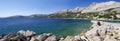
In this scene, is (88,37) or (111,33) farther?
(111,33)

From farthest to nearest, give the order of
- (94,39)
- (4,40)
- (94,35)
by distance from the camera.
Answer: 1. (94,35)
2. (94,39)
3. (4,40)

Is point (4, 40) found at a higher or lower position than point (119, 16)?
higher

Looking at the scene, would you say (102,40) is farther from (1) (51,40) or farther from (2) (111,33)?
(1) (51,40)

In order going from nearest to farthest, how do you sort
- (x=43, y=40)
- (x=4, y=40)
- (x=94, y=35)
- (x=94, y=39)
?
(x=4, y=40)
(x=43, y=40)
(x=94, y=39)
(x=94, y=35)

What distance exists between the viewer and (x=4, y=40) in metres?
37.6

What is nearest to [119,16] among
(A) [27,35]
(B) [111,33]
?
(B) [111,33]

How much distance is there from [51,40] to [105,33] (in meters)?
16.8

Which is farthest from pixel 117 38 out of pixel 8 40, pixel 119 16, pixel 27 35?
pixel 119 16

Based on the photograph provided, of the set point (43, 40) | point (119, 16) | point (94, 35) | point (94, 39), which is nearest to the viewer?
point (43, 40)

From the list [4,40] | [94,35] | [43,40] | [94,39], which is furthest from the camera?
[94,35]

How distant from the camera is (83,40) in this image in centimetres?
4216

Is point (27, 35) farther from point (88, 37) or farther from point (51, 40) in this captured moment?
point (88, 37)

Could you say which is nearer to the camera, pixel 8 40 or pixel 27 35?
pixel 8 40

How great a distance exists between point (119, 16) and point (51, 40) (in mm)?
169038
